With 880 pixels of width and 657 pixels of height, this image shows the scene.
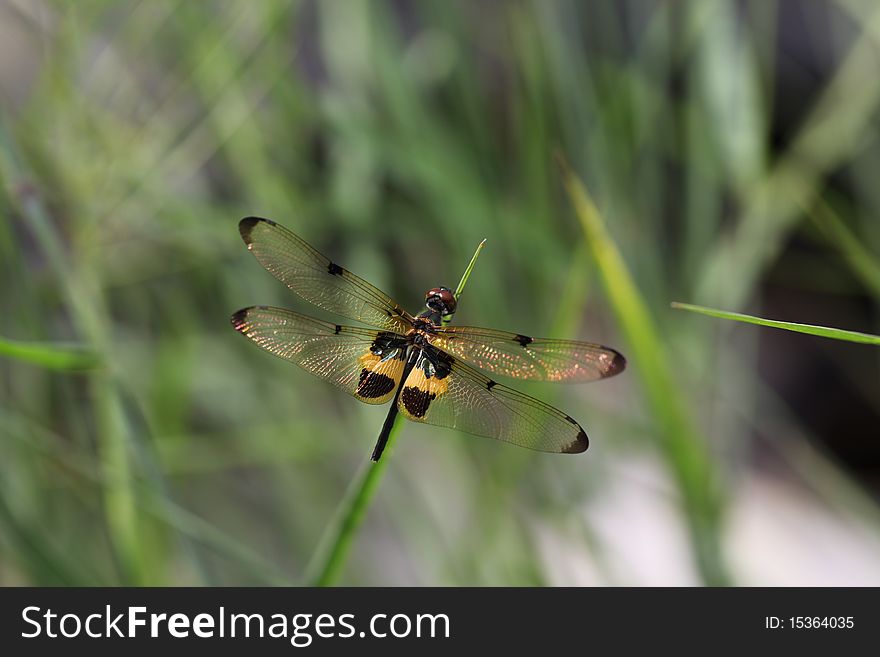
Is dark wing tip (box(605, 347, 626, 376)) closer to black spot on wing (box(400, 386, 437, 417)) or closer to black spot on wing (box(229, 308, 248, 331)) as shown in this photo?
black spot on wing (box(400, 386, 437, 417))

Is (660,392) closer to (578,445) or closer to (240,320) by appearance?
(578,445)

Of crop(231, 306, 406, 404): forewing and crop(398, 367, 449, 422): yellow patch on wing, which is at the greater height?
crop(231, 306, 406, 404): forewing

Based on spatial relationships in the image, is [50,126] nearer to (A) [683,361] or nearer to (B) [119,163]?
(B) [119,163]

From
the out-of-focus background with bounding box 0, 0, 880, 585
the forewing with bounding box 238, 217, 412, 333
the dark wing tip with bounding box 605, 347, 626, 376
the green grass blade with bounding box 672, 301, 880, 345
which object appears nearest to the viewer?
the green grass blade with bounding box 672, 301, 880, 345

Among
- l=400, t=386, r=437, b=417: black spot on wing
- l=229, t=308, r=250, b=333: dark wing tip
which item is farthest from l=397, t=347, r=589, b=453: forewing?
l=229, t=308, r=250, b=333: dark wing tip

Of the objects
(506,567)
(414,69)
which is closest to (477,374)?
(506,567)

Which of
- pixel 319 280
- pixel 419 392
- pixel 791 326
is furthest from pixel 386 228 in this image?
pixel 791 326

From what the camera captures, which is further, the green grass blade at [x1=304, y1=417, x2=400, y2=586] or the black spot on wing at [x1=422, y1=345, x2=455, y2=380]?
the black spot on wing at [x1=422, y1=345, x2=455, y2=380]

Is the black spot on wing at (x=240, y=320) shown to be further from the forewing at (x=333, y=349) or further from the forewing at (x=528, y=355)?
the forewing at (x=528, y=355)
